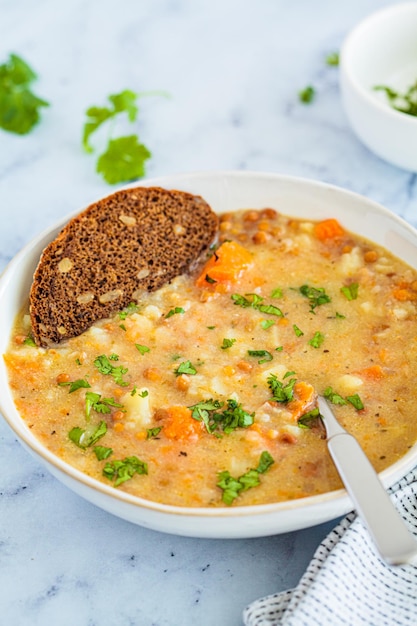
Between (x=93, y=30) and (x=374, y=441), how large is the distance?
4.76m

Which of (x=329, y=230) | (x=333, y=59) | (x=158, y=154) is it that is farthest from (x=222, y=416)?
(x=333, y=59)

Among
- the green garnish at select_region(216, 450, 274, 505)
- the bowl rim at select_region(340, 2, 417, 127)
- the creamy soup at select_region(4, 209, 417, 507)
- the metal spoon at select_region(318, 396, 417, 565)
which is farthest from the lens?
the bowl rim at select_region(340, 2, 417, 127)

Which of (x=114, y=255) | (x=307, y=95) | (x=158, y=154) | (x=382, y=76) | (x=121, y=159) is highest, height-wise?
(x=382, y=76)

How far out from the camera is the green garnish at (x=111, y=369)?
4034mm

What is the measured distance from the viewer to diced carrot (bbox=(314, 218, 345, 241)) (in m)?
4.84

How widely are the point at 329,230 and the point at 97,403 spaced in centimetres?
172

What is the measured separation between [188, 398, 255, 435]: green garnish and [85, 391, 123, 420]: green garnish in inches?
14.4

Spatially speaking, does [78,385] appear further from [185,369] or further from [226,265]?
[226,265]

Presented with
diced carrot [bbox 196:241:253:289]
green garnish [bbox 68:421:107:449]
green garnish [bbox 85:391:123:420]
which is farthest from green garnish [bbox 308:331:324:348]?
green garnish [bbox 68:421:107:449]

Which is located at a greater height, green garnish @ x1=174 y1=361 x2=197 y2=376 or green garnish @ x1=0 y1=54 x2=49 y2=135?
green garnish @ x1=174 y1=361 x2=197 y2=376

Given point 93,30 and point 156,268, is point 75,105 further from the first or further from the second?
point 156,268

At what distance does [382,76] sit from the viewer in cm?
634

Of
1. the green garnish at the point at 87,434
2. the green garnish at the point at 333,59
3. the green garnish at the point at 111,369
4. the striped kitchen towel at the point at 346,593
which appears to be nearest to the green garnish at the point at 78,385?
the green garnish at the point at 111,369

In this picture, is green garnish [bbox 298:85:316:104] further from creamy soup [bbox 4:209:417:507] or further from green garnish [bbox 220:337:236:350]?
green garnish [bbox 220:337:236:350]
